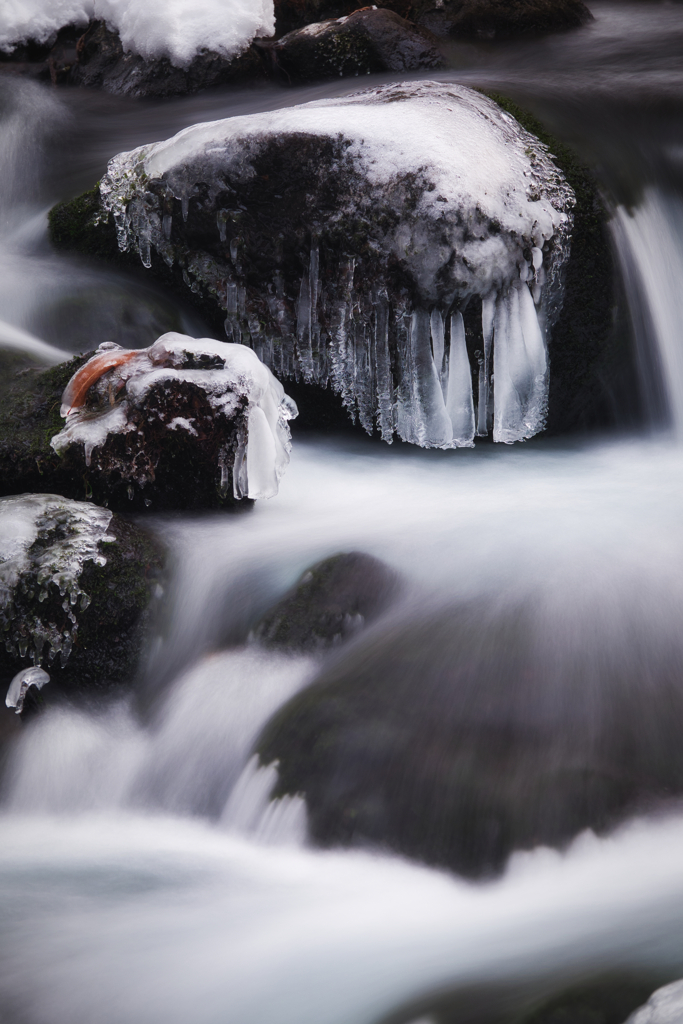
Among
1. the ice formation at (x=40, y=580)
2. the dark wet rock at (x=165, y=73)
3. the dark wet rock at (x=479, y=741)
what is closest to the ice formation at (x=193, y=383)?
the ice formation at (x=40, y=580)

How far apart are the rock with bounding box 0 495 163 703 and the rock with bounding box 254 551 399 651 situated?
1.62ft

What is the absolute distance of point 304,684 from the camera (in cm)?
279

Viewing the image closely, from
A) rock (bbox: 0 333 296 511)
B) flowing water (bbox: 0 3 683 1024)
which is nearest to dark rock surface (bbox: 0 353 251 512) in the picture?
rock (bbox: 0 333 296 511)

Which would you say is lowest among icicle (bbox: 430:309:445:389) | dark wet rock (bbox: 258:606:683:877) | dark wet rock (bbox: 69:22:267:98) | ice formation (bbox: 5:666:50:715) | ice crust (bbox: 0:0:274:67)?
ice formation (bbox: 5:666:50:715)

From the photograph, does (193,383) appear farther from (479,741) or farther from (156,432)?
(479,741)

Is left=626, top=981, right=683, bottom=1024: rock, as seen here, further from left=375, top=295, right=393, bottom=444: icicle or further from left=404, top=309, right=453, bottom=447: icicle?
left=375, top=295, right=393, bottom=444: icicle

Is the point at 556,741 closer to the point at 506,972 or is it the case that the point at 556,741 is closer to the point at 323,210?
the point at 506,972

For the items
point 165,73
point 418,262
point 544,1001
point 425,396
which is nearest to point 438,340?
point 425,396

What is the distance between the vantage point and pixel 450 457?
4.43 metres

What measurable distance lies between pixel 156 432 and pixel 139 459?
0.42 feet

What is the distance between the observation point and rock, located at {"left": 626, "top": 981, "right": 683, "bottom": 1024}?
1529 mm

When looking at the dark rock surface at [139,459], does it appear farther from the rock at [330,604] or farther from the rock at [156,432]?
the rock at [330,604]

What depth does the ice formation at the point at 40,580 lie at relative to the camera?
117 inches

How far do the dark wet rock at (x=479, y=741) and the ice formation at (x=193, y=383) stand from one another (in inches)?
43.6
